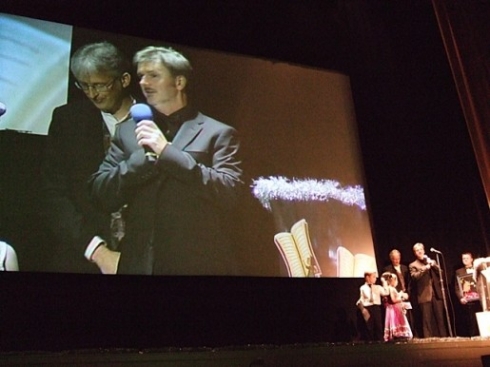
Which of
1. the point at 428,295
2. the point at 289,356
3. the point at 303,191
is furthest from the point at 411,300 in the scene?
the point at 289,356

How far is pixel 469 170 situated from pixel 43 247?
15.2 feet

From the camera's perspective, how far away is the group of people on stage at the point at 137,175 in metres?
3.88

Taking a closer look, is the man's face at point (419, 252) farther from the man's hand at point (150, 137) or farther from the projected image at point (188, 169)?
the man's hand at point (150, 137)

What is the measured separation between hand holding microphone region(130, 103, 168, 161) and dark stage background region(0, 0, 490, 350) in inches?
30.5

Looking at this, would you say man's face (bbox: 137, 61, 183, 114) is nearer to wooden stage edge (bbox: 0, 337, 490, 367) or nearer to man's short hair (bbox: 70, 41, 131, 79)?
man's short hair (bbox: 70, 41, 131, 79)

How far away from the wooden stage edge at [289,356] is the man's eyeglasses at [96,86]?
6.91ft

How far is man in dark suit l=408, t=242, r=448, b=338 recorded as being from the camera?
15.7 feet

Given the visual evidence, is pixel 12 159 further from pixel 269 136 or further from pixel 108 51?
pixel 269 136

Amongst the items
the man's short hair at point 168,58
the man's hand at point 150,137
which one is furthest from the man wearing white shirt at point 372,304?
the man's short hair at point 168,58

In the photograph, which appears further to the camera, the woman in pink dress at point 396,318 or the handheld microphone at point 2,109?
the woman in pink dress at point 396,318

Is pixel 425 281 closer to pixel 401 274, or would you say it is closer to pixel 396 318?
pixel 401 274

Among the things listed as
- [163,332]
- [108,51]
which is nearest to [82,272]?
[163,332]

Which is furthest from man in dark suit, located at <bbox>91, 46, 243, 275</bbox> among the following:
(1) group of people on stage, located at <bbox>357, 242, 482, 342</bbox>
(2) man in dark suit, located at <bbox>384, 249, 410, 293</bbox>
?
(2) man in dark suit, located at <bbox>384, 249, 410, 293</bbox>

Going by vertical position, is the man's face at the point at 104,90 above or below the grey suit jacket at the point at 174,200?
above
